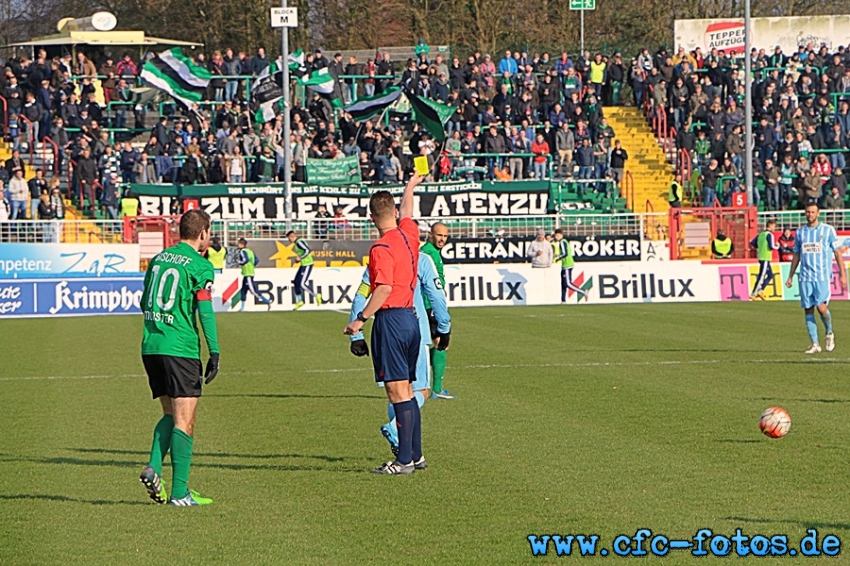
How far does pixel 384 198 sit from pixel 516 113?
3426 cm

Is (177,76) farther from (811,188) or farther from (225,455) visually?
(225,455)

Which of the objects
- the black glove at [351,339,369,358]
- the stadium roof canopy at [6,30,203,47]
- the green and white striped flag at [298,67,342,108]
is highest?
the stadium roof canopy at [6,30,203,47]

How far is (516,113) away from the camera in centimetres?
4369

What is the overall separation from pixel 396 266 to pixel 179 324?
1.71 metres

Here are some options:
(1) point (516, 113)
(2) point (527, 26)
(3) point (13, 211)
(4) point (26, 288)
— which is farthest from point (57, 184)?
(2) point (527, 26)

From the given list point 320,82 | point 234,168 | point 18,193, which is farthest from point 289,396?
point 320,82

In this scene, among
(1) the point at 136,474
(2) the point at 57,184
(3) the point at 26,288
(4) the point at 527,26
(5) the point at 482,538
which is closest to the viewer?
(5) the point at 482,538

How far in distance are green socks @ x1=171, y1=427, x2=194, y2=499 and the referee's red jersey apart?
68.5 inches

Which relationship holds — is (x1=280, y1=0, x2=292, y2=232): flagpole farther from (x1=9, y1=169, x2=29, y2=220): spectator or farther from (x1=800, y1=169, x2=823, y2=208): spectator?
(x1=800, y1=169, x2=823, y2=208): spectator

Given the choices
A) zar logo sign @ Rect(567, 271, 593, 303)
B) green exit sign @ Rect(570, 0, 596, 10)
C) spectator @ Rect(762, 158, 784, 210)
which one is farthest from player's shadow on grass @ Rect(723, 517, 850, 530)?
green exit sign @ Rect(570, 0, 596, 10)

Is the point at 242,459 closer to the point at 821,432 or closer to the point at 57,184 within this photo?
the point at 821,432

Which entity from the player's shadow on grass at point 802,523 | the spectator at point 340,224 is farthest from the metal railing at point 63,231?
the player's shadow on grass at point 802,523

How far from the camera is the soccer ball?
11125 millimetres

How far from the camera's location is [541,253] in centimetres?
3425
